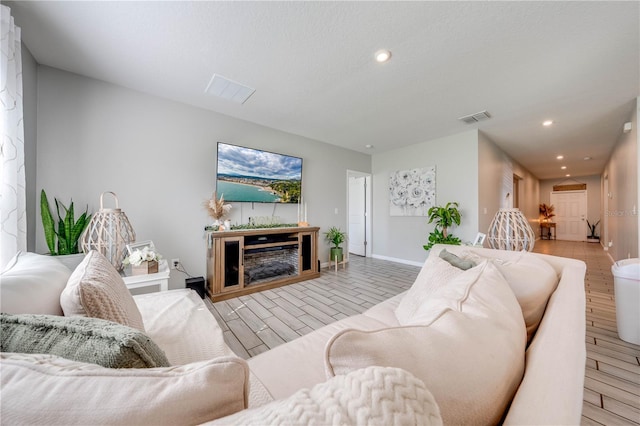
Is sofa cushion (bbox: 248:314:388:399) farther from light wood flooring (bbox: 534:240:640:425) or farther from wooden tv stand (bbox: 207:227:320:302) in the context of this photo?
wooden tv stand (bbox: 207:227:320:302)

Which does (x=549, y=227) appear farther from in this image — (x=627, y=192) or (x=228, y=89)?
(x=228, y=89)

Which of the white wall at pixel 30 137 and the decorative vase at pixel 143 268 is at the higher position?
the white wall at pixel 30 137

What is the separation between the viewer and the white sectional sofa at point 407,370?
0.31 m

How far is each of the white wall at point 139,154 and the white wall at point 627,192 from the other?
4883 mm

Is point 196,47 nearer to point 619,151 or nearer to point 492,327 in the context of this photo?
point 492,327

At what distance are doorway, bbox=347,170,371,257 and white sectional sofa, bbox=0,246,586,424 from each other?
4.40 m

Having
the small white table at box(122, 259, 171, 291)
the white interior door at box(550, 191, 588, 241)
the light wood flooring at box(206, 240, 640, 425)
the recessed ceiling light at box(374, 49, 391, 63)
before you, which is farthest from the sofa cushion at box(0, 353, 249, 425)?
the white interior door at box(550, 191, 588, 241)

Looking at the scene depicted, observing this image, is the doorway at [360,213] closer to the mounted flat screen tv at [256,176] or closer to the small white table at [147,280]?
the mounted flat screen tv at [256,176]

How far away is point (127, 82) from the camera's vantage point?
2.35 meters

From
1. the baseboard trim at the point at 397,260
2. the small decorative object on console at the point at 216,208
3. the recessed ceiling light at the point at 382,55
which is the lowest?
the baseboard trim at the point at 397,260

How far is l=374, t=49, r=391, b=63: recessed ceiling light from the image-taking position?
73.4 inches

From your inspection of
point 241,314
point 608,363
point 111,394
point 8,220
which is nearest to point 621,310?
point 608,363

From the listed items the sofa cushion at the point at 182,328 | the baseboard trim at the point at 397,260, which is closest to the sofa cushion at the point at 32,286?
the sofa cushion at the point at 182,328

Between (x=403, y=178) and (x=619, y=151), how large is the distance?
11.5ft
